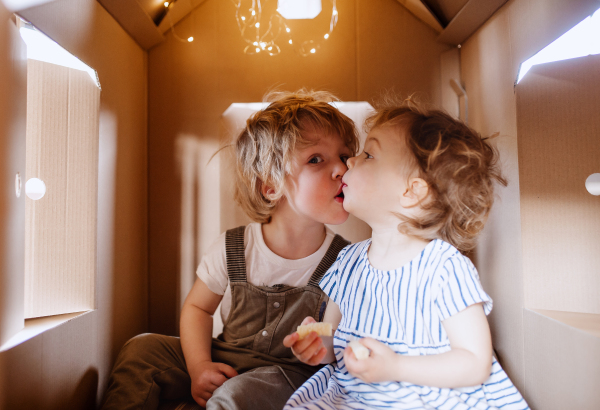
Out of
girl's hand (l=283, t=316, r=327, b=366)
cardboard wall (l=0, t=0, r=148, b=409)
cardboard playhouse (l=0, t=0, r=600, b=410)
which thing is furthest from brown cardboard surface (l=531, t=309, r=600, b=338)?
cardboard wall (l=0, t=0, r=148, b=409)

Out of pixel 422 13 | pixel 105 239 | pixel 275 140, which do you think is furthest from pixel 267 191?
pixel 422 13

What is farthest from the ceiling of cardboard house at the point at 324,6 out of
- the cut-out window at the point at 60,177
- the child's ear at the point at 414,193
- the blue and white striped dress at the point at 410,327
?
the blue and white striped dress at the point at 410,327

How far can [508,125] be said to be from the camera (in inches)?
35.5

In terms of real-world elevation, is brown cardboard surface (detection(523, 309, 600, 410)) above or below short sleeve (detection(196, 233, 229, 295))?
below

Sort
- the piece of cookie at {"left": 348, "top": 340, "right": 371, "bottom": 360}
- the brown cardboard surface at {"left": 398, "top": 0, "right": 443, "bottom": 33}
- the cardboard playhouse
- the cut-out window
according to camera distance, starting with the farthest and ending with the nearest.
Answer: the brown cardboard surface at {"left": 398, "top": 0, "right": 443, "bottom": 33} < the cut-out window < the cardboard playhouse < the piece of cookie at {"left": 348, "top": 340, "right": 371, "bottom": 360}

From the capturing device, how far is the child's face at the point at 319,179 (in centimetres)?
99

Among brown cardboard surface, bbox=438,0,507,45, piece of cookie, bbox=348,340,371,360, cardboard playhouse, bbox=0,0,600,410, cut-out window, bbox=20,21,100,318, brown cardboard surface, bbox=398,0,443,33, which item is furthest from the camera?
brown cardboard surface, bbox=398,0,443,33

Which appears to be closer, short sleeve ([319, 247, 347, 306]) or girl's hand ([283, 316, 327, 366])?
girl's hand ([283, 316, 327, 366])

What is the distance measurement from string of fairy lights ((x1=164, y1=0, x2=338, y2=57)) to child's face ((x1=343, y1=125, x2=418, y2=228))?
1.59 ft

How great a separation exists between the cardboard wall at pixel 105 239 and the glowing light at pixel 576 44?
85 cm

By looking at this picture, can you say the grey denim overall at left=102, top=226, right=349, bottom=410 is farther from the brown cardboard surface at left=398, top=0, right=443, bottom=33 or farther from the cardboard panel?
the brown cardboard surface at left=398, top=0, right=443, bottom=33

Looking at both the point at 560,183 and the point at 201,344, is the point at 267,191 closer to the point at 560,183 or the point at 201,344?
the point at 201,344

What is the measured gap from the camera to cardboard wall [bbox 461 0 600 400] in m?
0.81

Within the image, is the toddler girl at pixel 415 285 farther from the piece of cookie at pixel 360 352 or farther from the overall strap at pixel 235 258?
the overall strap at pixel 235 258
